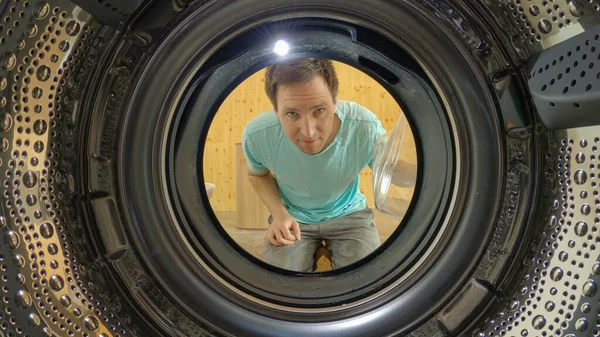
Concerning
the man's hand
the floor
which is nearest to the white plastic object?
the floor

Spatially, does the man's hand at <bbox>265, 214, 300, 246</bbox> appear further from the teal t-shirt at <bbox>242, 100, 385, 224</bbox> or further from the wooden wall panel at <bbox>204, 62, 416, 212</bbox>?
the wooden wall panel at <bbox>204, 62, 416, 212</bbox>

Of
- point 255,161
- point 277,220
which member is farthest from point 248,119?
point 277,220

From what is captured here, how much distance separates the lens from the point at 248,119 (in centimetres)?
180

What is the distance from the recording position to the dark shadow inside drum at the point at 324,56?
0.69 metres

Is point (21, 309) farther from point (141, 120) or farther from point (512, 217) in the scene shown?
point (512, 217)

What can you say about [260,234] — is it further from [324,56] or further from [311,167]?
[324,56]

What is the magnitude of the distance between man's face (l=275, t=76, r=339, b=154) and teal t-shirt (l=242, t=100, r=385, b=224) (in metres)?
0.02

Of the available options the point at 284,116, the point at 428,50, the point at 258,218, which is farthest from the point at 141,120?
the point at 258,218

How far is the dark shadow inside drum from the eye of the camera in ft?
2.26

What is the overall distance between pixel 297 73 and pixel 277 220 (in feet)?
1.08

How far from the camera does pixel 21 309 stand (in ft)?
1.65

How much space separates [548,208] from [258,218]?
0.85 meters

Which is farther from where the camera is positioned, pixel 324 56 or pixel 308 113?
pixel 308 113

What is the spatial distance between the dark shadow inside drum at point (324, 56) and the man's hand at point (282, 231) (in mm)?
329
